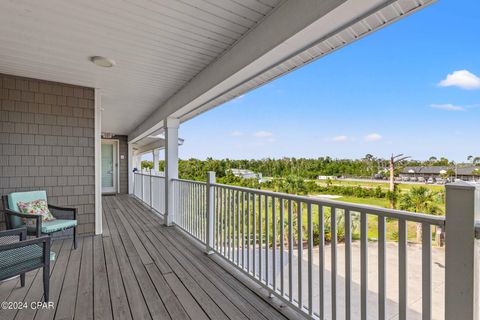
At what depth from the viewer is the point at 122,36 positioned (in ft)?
8.57

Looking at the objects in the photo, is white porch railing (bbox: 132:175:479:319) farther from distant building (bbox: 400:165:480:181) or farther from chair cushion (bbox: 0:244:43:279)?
chair cushion (bbox: 0:244:43:279)

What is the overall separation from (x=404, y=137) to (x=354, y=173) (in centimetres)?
A: 498

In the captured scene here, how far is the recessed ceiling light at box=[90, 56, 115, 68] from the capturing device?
3.15 m

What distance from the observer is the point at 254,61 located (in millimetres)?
2438

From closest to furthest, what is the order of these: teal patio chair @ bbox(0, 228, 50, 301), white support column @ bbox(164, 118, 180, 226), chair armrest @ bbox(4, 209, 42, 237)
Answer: teal patio chair @ bbox(0, 228, 50, 301), chair armrest @ bbox(4, 209, 42, 237), white support column @ bbox(164, 118, 180, 226)

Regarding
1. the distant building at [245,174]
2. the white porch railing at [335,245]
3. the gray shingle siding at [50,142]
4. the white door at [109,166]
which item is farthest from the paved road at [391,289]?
the white door at [109,166]

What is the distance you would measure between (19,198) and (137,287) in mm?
2446

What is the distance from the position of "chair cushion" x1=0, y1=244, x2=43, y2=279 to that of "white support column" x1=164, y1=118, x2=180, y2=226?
277 cm

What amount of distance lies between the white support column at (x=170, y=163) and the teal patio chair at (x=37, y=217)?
1679mm

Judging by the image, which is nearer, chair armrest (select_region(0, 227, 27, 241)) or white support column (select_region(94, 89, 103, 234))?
chair armrest (select_region(0, 227, 27, 241))

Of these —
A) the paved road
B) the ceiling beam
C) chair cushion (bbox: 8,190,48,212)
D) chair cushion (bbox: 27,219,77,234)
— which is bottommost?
the paved road

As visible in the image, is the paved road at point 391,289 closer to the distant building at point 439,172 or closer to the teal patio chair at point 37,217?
the distant building at point 439,172

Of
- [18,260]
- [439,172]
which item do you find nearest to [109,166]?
[18,260]

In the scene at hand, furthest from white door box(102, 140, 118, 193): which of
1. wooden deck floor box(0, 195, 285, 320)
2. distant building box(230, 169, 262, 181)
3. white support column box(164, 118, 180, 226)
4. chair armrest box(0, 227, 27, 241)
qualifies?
chair armrest box(0, 227, 27, 241)
